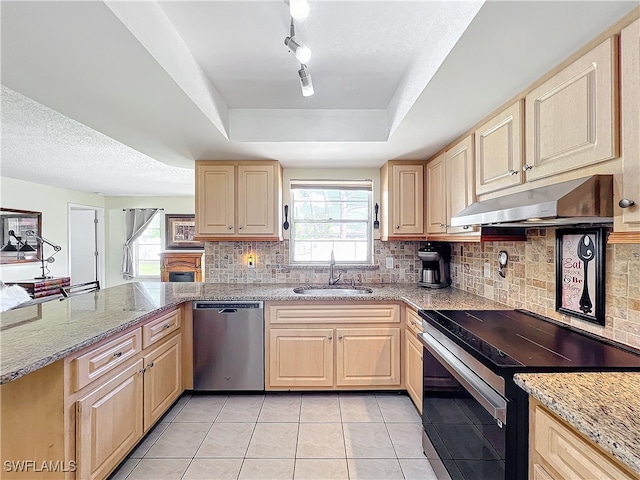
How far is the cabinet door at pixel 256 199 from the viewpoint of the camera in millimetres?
3154

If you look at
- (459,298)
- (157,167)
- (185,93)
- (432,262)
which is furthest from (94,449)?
(157,167)

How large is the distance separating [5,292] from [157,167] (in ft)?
7.03

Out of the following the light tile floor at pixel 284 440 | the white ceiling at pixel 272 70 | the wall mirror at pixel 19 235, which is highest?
the white ceiling at pixel 272 70

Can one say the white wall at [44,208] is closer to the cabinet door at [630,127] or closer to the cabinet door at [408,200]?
the cabinet door at [408,200]

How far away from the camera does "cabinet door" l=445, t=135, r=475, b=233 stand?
2234 millimetres

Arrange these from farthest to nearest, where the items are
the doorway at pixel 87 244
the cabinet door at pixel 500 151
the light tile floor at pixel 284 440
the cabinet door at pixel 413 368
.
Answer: the doorway at pixel 87 244
the cabinet door at pixel 413 368
the light tile floor at pixel 284 440
the cabinet door at pixel 500 151

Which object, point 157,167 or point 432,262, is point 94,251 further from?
point 432,262

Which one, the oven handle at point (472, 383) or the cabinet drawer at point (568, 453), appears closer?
the cabinet drawer at point (568, 453)

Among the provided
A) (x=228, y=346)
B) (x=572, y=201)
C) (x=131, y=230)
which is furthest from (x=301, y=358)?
(x=131, y=230)

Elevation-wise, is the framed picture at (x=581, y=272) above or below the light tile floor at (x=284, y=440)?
above

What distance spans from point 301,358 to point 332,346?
0.91ft

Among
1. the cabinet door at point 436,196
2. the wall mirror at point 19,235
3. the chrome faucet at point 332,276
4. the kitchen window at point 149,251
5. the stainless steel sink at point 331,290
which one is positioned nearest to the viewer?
the cabinet door at point 436,196

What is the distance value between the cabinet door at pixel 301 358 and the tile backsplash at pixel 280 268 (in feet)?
2.56

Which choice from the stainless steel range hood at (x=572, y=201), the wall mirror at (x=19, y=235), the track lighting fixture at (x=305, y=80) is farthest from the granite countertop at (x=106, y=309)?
the wall mirror at (x=19, y=235)
